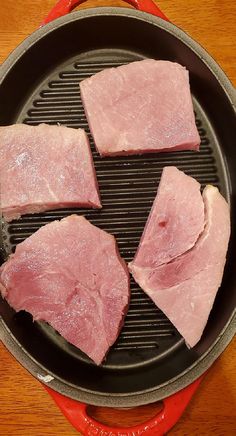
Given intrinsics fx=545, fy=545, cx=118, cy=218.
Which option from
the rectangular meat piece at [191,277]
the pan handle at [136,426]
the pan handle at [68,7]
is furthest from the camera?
the pan handle at [68,7]

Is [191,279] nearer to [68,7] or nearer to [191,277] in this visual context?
[191,277]

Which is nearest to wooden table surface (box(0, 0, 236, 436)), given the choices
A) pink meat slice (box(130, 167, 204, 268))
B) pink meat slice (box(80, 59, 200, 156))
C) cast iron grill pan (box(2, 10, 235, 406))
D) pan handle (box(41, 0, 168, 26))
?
cast iron grill pan (box(2, 10, 235, 406))

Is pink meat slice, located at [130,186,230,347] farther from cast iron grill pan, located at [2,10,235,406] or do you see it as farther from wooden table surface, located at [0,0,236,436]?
wooden table surface, located at [0,0,236,436]


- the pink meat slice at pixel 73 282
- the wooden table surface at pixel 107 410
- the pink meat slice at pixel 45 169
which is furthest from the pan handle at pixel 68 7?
the wooden table surface at pixel 107 410

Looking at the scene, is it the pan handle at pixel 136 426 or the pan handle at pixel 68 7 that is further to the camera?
the pan handle at pixel 68 7

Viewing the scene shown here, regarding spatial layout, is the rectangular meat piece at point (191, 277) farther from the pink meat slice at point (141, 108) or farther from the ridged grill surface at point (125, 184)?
the pink meat slice at point (141, 108)

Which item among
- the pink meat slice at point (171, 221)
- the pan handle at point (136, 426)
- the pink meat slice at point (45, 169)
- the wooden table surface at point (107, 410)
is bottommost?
the wooden table surface at point (107, 410)

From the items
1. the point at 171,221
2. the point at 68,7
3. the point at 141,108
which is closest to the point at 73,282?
the point at 171,221
